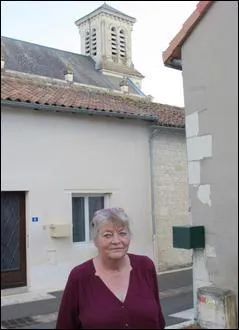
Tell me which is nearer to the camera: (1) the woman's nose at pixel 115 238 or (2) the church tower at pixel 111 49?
(1) the woman's nose at pixel 115 238

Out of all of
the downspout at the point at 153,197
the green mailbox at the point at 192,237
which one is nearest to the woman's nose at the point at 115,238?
the green mailbox at the point at 192,237

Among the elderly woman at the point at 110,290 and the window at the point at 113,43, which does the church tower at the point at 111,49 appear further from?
the elderly woman at the point at 110,290

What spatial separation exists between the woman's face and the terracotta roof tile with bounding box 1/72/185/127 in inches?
173

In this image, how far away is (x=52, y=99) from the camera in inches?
236

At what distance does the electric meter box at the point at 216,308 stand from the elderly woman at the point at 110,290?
0.86 meters

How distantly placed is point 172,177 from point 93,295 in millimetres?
6042

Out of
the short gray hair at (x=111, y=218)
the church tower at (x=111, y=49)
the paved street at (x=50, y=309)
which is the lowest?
the paved street at (x=50, y=309)

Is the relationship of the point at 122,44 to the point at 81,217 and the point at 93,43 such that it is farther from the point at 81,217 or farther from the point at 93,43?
the point at 81,217

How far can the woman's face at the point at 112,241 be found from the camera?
50.8 inches

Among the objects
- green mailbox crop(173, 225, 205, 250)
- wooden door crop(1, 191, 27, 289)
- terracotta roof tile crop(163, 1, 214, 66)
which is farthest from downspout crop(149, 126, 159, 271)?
green mailbox crop(173, 225, 205, 250)

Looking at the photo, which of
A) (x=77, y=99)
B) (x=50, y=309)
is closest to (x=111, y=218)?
(x=50, y=309)

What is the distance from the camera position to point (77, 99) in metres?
6.43

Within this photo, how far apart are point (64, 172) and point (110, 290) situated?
15.6 ft

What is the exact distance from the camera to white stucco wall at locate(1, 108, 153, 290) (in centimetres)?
558
